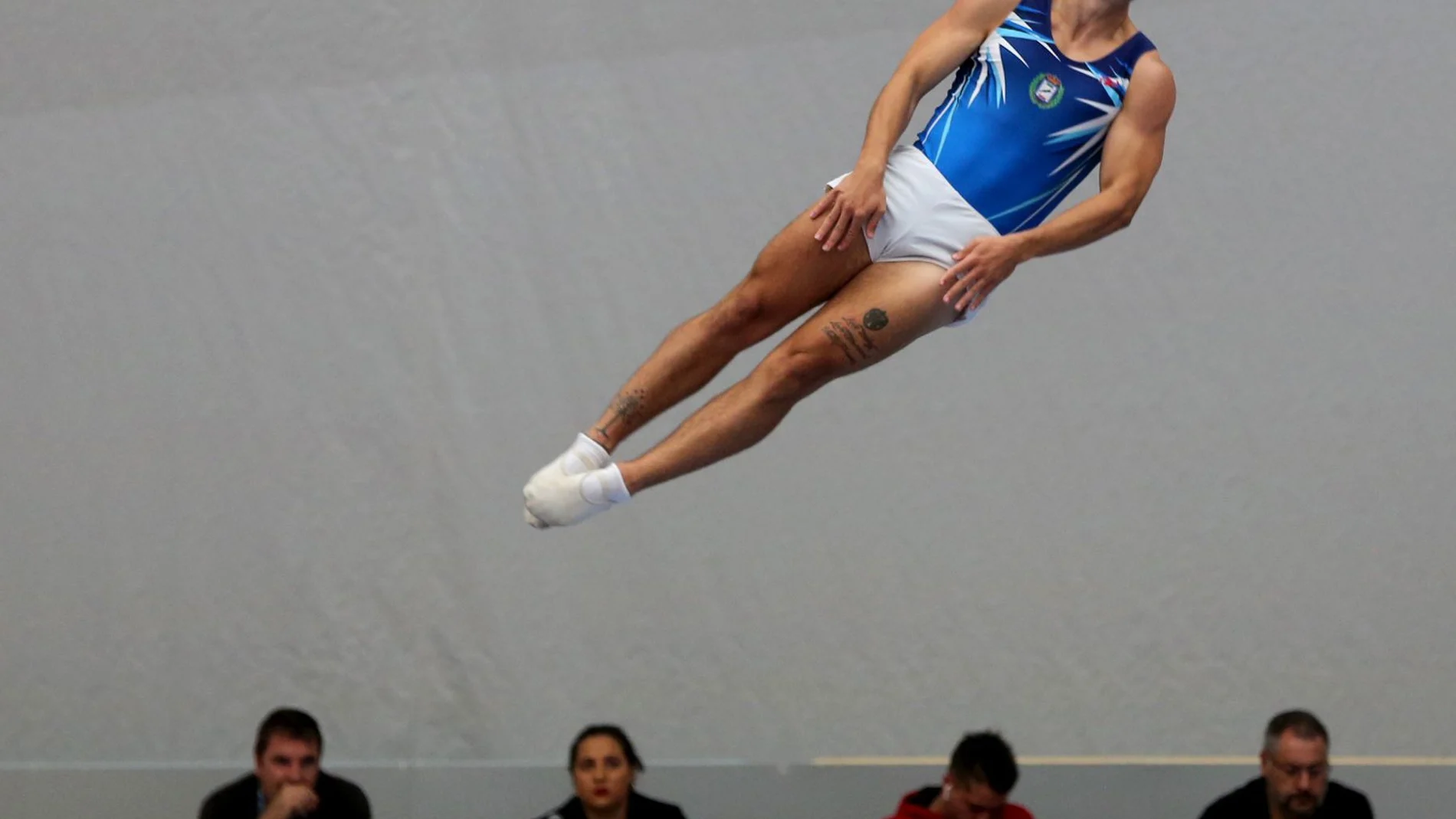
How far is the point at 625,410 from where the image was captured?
3.19 m

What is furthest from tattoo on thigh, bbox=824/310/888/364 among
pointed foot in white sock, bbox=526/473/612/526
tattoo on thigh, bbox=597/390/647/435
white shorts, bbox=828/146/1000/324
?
pointed foot in white sock, bbox=526/473/612/526

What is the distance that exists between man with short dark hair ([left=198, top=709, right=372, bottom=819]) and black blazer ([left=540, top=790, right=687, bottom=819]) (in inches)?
17.3

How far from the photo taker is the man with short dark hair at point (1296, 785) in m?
3.53

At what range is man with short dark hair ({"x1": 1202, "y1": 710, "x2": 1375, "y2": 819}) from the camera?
353cm

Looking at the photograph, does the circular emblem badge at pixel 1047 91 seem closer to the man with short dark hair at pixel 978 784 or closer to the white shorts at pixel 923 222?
the white shorts at pixel 923 222

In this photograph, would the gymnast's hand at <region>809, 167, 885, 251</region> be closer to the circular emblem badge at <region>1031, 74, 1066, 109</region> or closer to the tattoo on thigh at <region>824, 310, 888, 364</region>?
the tattoo on thigh at <region>824, 310, 888, 364</region>

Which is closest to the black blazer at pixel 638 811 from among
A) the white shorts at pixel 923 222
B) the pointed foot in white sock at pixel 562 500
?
the pointed foot in white sock at pixel 562 500

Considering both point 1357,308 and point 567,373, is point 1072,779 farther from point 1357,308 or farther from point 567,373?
point 567,373

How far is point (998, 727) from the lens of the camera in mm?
4488

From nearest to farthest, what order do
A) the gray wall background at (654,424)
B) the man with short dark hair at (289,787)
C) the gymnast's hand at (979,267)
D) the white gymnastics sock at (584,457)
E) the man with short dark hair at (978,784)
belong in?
the gymnast's hand at (979,267), the white gymnastics sock at (584,457), the man with short dark hair at (978,784), the man with short dark hair at (289,787), the gray wall background at (654,424)

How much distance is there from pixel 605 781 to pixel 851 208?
1.36m

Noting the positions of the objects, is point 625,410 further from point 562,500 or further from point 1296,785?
point 1296,785

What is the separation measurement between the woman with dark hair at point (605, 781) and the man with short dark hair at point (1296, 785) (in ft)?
3.89

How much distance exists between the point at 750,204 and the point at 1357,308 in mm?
1529
